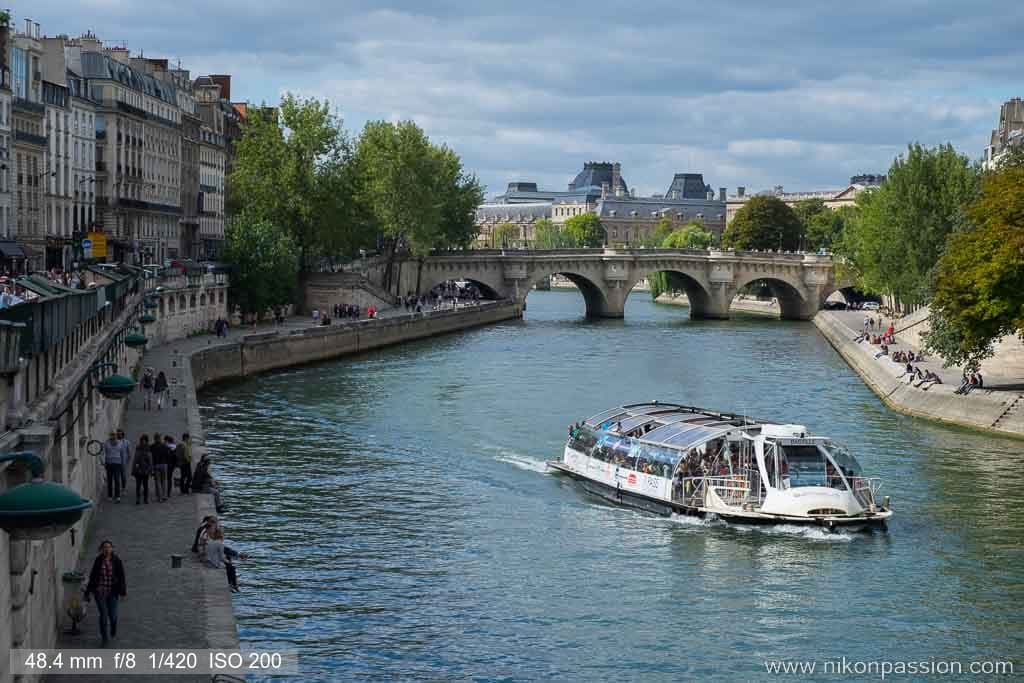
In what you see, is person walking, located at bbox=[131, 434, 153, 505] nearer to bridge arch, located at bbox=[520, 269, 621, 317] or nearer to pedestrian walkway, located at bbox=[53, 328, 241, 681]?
pedestrian walkway, located at bbox=[53, 328, 241, 681]

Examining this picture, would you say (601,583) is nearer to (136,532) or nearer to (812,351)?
(136,532)

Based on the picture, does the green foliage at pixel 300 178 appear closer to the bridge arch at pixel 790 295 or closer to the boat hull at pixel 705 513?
the bridge arch at pixel 790 295

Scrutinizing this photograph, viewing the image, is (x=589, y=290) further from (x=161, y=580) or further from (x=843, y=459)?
(x=161, y=580)

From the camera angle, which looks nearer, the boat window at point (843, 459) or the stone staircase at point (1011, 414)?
the boat window at point (843, 459)

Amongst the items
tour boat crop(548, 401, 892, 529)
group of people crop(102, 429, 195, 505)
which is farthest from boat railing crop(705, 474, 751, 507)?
group of people crop(102, 429, 195, 505)

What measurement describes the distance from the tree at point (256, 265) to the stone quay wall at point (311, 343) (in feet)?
15.8

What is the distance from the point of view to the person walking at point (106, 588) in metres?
20.1

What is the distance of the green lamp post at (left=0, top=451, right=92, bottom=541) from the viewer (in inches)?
566

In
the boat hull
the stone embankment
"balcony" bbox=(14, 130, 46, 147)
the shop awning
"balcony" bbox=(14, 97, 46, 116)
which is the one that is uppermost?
"balcony" bbox=(14, 97, 46, 116)

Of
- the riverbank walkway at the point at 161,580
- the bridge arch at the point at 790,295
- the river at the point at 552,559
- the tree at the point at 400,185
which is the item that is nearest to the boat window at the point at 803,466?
the river at the point at 552,559

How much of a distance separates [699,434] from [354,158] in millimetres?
64918

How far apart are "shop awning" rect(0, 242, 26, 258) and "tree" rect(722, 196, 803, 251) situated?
354ft

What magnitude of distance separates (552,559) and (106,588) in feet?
39.9

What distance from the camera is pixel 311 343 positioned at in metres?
74.8
